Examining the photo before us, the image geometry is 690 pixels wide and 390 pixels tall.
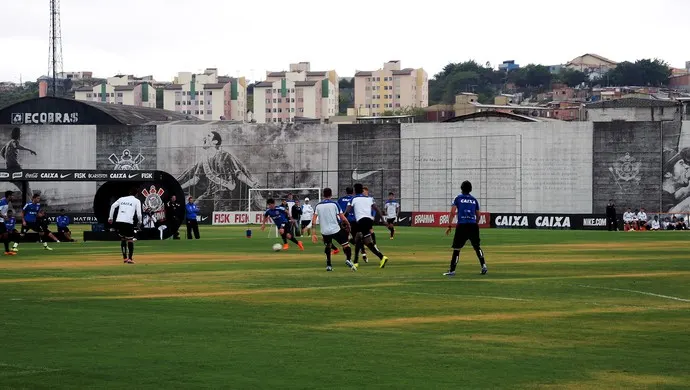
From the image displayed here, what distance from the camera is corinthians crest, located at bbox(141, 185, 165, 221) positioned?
50.0 meters

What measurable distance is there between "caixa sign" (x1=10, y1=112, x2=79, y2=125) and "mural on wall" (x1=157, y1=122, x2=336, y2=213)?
29.5 feet

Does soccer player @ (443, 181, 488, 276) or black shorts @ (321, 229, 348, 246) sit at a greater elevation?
soccer player @ (443, 181, 488, 276)

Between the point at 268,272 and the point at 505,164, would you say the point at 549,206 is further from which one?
the point at 268,272

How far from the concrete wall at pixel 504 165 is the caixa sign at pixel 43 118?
29319 millimetres

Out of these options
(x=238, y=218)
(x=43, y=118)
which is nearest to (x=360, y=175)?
(x=238, y=218)

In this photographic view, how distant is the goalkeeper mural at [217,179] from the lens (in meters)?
95.5

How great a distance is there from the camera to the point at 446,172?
296ft

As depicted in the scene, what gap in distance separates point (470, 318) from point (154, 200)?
34.9 metres

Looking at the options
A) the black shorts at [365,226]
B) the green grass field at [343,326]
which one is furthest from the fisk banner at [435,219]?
the black shorts at [365,226]

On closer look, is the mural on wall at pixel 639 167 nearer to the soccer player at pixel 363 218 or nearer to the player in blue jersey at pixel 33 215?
the player in blue jersey at pixel 33 215

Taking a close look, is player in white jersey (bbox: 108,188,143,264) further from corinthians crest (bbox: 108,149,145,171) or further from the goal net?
corinthians crest (bbox: 108,149,145,171)

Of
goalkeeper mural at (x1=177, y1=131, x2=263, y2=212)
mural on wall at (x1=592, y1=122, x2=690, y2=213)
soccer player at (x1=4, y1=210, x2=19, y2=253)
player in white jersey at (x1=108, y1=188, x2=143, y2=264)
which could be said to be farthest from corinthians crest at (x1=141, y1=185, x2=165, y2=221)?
goalkeeper mural at (x1=177, y1=131, x2=263, y2=212)

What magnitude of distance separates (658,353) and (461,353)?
2.10 m

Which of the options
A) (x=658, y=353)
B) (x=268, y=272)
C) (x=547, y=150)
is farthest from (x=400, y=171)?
(x=658, y=353)
